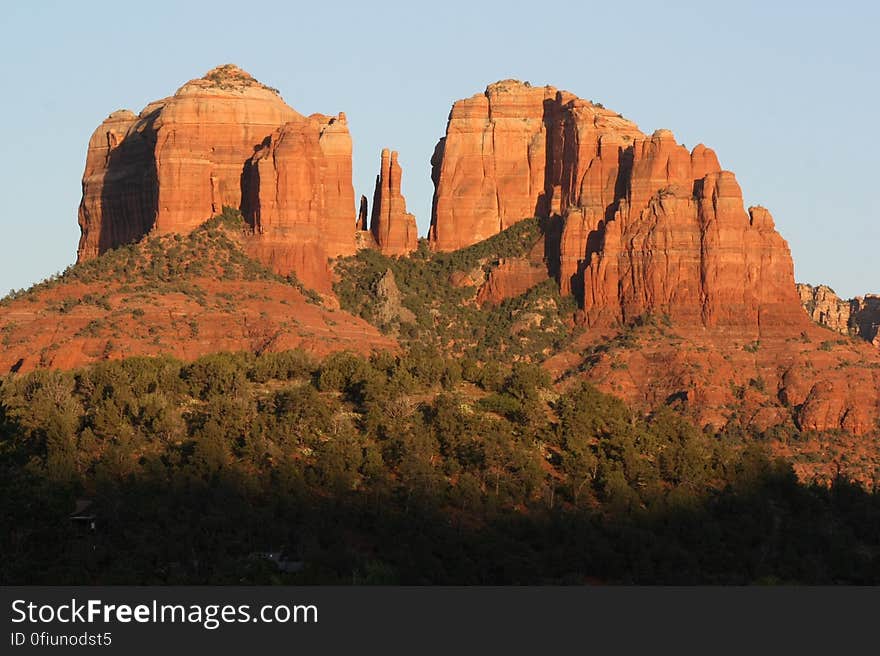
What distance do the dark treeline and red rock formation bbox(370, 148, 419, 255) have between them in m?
78.1

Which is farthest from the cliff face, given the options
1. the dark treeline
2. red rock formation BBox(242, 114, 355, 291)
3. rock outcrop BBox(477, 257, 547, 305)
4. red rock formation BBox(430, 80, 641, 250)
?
the dark treeline

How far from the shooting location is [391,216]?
18425 cm

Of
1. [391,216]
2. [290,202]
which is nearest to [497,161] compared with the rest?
[391,216]

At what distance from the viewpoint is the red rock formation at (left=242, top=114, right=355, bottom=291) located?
16675cm

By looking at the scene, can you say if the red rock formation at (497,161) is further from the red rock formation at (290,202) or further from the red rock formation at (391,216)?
the red rock formation at (290,202)

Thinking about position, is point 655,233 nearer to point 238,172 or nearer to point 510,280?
point 510,280

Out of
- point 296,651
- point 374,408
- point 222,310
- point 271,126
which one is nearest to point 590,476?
point 374,408

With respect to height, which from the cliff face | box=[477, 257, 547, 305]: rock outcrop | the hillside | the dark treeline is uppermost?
the cliff face

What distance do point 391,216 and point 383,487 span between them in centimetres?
9763

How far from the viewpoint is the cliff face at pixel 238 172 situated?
166875 millimetres

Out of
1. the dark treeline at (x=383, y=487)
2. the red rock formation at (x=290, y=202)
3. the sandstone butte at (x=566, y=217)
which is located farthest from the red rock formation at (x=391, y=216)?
the dark treeline at (x=383, y=487)

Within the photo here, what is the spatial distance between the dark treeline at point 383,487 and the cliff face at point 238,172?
62.5 meters

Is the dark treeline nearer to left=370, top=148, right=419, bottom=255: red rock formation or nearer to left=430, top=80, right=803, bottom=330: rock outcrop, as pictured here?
left=430, top=80, right=803, bottom=330: rock outcrop

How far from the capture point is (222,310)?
150 m
